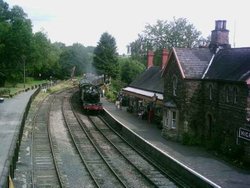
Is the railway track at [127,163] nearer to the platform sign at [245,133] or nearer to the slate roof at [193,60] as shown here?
the platform sign at [245,133]

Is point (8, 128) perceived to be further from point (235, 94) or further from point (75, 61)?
point (75, 61)

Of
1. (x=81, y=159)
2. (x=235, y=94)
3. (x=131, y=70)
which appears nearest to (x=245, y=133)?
(x=235, y=94)

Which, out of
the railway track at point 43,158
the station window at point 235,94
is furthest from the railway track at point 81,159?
the station window at point 235,94

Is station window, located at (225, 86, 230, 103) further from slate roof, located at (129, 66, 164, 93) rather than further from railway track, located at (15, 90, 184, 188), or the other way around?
slate roof, located at (129, 66, 164, 93)

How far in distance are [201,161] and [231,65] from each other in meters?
7.38

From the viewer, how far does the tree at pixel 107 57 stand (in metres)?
84.6

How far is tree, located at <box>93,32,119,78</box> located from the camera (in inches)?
3329

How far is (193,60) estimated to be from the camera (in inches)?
1224

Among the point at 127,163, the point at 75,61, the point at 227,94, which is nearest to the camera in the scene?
the point at 127,163

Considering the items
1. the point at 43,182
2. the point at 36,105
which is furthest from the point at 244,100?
the point at 36,105

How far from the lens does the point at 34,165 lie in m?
24.1

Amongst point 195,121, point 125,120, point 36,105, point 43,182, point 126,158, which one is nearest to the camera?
point 43,182

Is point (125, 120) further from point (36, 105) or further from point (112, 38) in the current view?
point (112, 38)

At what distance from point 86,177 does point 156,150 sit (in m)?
5.41
